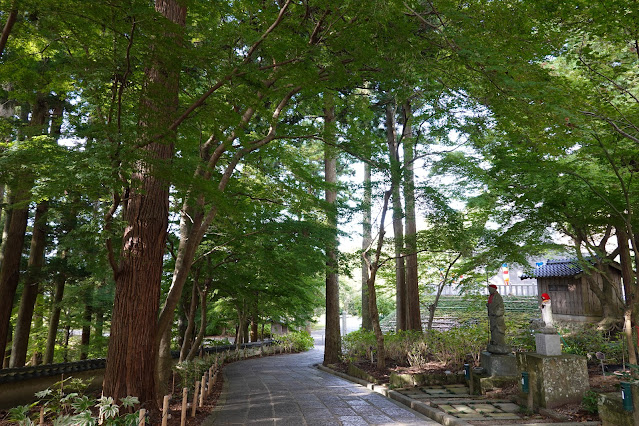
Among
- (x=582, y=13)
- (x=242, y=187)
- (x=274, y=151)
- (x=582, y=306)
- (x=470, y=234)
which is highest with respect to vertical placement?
(x=582, y=13)

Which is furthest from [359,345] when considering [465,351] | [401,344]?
[465,351]

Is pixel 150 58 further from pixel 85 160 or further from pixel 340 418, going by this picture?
pixel 340 418

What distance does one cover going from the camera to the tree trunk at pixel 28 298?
1187 centimetres

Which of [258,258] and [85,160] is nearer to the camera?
[85,160]

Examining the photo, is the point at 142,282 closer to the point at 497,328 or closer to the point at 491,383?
the point at 491,383

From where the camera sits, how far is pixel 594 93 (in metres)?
8.41

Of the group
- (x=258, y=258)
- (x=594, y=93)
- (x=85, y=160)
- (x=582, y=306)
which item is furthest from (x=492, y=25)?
(x=582, y=306)

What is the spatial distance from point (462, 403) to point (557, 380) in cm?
187

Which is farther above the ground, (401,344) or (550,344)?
(550,344)

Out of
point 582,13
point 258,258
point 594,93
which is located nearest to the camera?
point 582,13

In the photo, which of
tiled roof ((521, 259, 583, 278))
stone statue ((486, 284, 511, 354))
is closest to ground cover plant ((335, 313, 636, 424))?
stone statue ((486, 284, 511, 354))

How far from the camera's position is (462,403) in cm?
835

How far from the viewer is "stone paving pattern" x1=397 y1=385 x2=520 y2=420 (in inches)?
292

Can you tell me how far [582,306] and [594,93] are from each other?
17483mm
